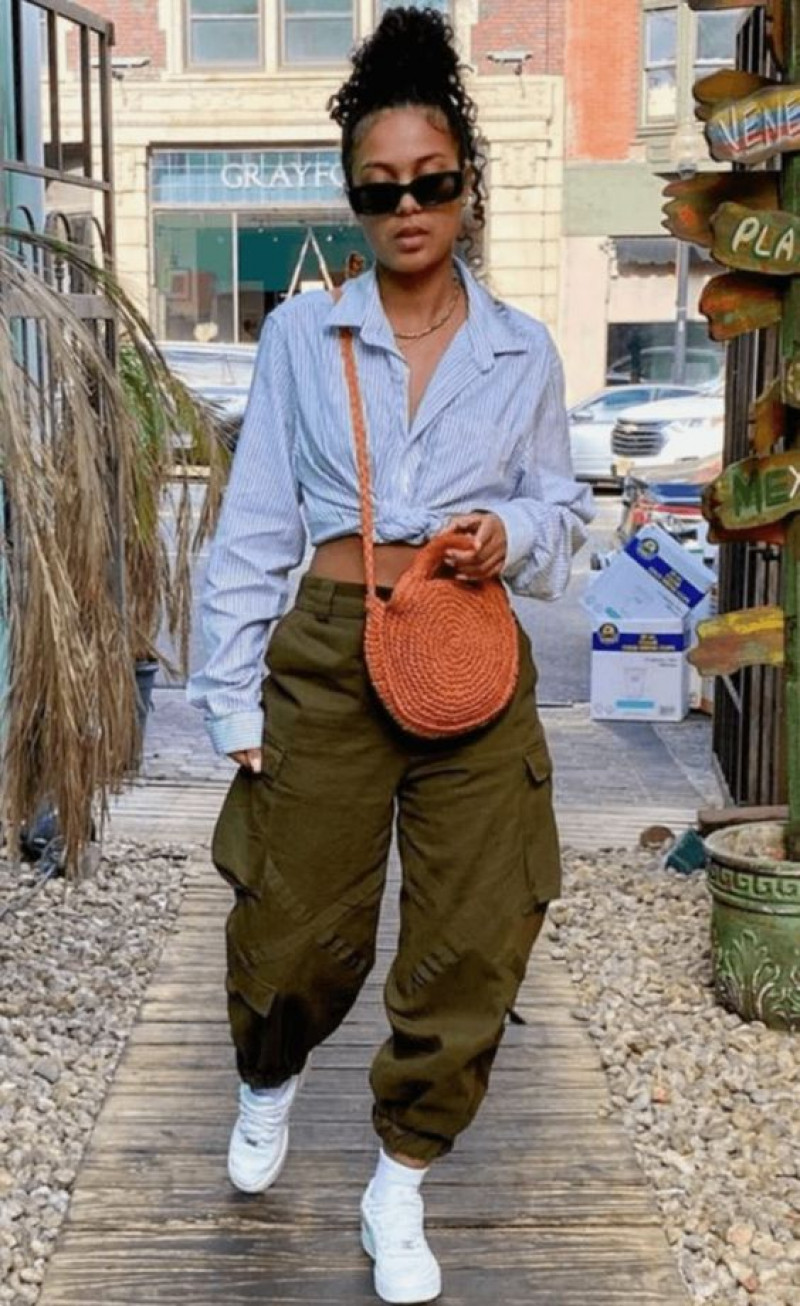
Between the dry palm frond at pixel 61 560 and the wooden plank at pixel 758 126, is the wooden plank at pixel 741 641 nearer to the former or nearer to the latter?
the wooden plank at pixel 758 126

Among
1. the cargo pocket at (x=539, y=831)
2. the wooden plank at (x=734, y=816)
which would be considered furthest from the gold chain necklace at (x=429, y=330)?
the wooden plank at (x=734, y=816)

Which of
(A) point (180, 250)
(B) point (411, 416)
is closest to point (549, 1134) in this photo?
(B) point (411, 416)

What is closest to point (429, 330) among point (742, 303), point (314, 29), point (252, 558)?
point (252, 558)

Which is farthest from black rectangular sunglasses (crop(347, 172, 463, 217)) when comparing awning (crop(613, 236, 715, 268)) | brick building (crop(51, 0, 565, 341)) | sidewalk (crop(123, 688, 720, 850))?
awning (crop(613, 236, 715, 268))

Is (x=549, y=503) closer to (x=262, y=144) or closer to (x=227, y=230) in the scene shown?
(x=227, y=230)

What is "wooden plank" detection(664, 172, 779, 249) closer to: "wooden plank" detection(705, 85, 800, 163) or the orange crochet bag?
"wooden plank" detection(705, 85, 800, 163)

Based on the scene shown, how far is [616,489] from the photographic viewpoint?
65.5 feet

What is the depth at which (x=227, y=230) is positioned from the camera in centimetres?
2527

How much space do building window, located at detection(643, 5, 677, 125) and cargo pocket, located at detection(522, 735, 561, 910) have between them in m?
24.1

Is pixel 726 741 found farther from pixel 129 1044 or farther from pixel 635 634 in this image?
pixel 129 1044

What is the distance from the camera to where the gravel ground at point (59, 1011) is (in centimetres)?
308

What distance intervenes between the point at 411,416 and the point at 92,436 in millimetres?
839

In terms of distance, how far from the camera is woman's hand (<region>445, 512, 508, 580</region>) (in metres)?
2.53

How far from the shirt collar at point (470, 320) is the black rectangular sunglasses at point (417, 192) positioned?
131 mm
